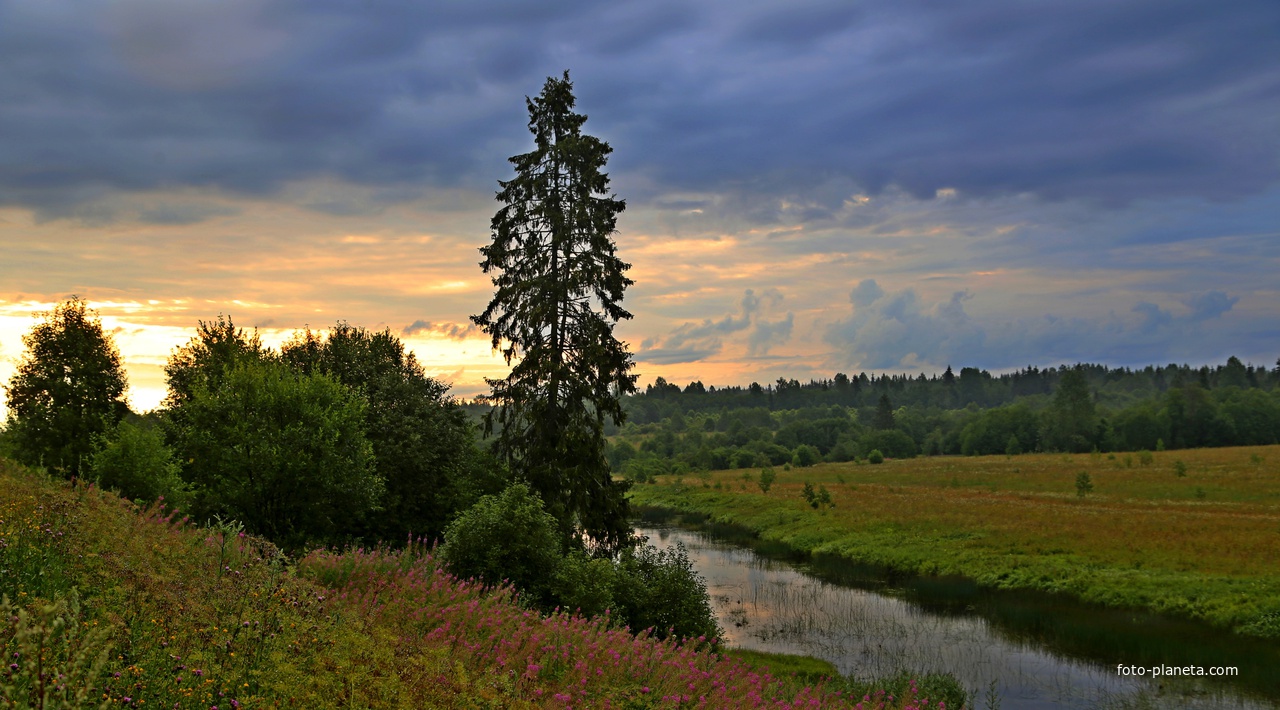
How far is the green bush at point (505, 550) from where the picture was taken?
18.0m

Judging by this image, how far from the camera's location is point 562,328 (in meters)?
27.7

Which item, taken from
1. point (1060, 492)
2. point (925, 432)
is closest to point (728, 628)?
point (1060, 492)

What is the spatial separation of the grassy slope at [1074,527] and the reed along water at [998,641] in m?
2.82

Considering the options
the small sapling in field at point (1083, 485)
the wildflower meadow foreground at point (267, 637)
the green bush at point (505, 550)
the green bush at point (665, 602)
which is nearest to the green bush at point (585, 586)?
the green bush at point (505, 550)

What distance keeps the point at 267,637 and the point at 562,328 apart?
20.6 meters

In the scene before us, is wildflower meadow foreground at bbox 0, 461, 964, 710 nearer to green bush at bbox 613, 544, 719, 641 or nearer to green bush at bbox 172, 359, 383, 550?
green bush at bbox 613, 544, 719, 641

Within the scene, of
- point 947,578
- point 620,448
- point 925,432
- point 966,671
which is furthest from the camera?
point 925,432

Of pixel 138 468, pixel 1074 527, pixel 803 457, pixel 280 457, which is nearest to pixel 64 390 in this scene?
pixel 138 468

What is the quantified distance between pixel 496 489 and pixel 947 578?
25608 mm

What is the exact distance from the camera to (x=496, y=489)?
29203mm

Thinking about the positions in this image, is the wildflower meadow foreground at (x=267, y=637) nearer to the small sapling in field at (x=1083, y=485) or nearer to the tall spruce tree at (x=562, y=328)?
the tall spruce tree at (x=562, y=328)

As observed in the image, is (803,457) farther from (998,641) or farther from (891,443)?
(998,641)

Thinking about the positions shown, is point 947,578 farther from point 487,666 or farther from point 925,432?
point 925,432

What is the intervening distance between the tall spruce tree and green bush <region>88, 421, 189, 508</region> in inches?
450
